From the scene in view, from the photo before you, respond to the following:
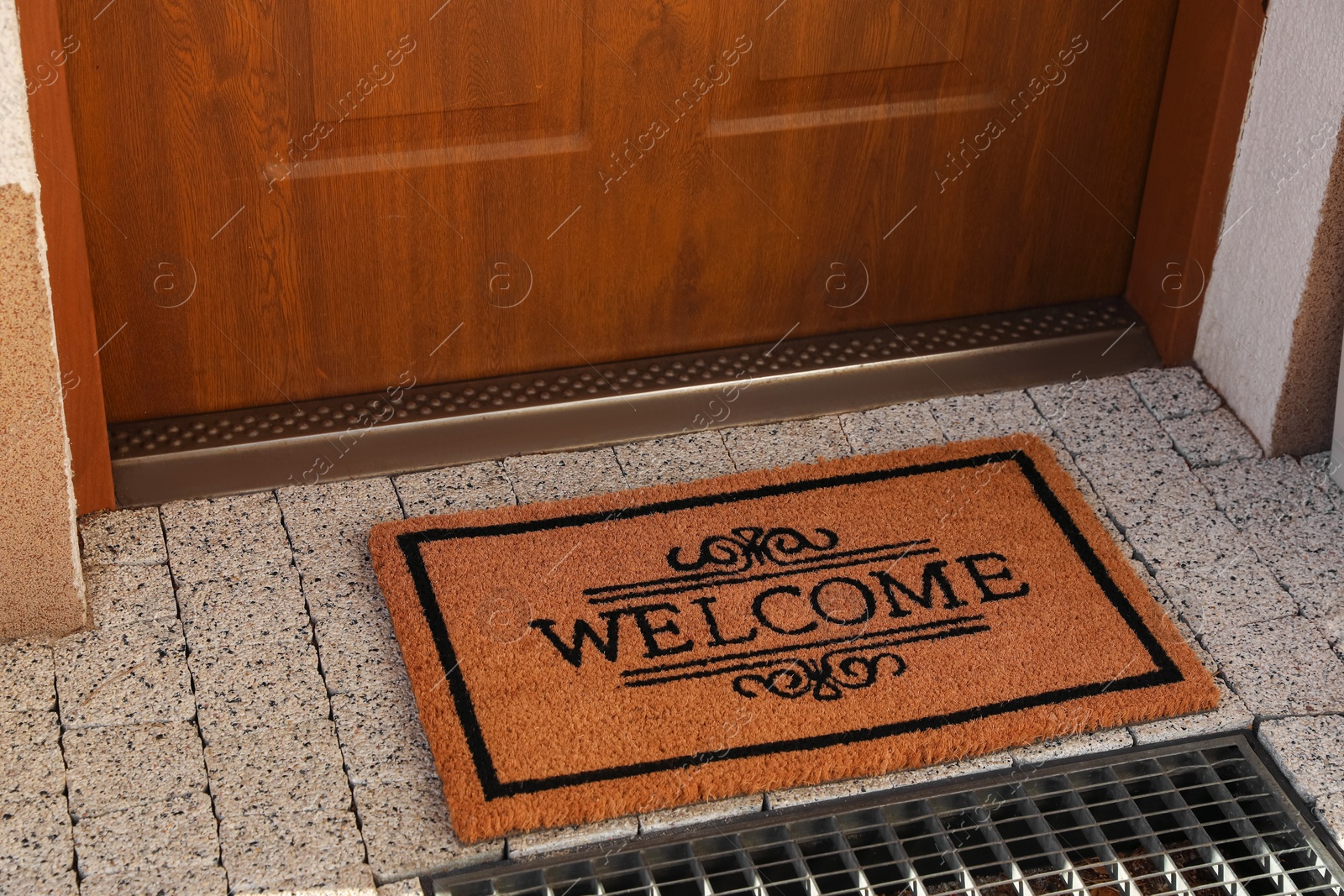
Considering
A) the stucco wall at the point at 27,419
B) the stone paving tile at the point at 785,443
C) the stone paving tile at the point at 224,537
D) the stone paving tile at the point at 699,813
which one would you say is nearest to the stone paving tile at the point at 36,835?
the stucco wall at the point at 27,419

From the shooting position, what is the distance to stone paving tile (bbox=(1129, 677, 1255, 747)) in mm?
2312

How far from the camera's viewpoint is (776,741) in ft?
7.40

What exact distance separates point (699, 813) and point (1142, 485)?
1.04 m

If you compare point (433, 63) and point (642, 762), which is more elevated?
point (433, 63)

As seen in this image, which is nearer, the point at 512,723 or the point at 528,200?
the point at 512,723

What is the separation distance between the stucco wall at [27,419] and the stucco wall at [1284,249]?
74.4 inches

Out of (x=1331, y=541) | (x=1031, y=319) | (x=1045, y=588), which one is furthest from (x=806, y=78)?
(x=1331, y=541)

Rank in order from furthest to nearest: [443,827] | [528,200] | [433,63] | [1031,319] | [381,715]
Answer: [1031,319] < [528,200] < [433,63] < [381,715] < [443,827]

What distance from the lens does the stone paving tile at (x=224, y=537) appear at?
8.27 feet

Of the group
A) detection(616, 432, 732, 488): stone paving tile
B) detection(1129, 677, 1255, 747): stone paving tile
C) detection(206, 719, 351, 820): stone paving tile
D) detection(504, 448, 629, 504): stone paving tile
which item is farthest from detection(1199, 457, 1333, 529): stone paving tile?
detection(206, 719, 351, 820): stone paving tile

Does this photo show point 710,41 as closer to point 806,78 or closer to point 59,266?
point 806,78

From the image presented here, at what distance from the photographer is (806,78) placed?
8.82ft

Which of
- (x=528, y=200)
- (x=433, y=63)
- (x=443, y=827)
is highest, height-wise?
(x=433, y=63)

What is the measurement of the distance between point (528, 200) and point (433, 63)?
0.29 metres
